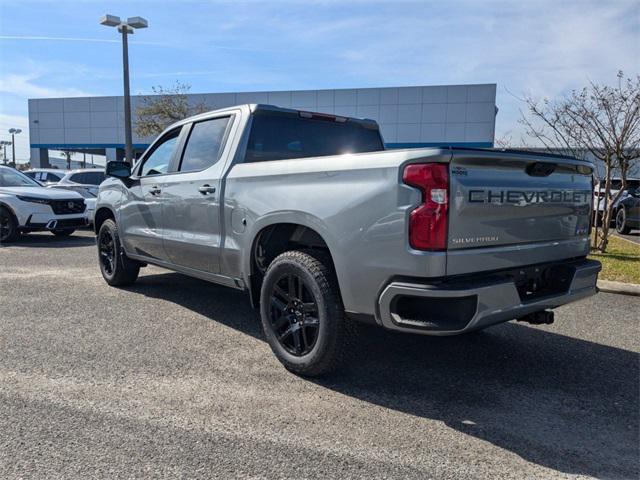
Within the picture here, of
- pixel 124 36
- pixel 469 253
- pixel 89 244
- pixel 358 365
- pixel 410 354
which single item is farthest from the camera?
pixel 124 36

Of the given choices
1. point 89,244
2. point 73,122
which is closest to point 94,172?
point 89,244

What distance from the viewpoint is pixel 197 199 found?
4637 mm

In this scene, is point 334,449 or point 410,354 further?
point 410,354

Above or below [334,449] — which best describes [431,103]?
above

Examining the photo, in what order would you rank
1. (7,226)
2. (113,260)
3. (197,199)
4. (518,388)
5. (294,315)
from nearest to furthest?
(518,388), (294,315), (197,199), (113,260), (7,226)

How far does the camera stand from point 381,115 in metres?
39.5

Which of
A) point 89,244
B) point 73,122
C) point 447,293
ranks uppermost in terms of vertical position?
point 73,122

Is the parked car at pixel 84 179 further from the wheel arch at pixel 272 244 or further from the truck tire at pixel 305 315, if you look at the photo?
the truck tire at pixel 305 315

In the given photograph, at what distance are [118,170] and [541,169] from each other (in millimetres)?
4468

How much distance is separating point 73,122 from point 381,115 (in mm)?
26462

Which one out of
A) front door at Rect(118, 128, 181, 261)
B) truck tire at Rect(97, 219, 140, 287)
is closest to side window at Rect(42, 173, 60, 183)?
truck tire at Rect(97, 219, 140, 287)

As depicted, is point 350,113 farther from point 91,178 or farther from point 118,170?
point 118,170

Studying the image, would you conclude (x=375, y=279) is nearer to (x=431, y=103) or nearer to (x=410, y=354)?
(x=410, y=354)

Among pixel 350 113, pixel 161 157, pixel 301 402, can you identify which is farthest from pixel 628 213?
pixel 350 113
